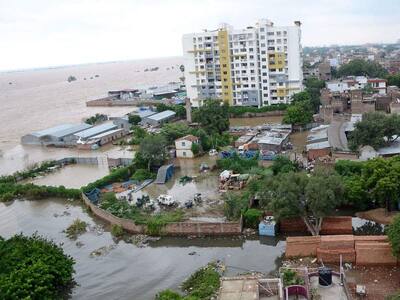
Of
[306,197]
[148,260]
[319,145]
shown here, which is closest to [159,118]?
[319,145]

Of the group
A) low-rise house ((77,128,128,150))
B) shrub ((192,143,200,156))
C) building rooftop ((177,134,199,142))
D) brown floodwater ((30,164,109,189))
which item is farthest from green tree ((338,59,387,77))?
brown floodwater ((30,164,109,189))

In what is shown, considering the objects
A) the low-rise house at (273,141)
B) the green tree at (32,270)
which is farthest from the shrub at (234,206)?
the low-rise house at (273,141)

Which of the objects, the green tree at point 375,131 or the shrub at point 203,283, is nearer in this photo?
the shrub at point 203,283

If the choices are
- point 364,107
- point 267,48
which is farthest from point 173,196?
point 267,48

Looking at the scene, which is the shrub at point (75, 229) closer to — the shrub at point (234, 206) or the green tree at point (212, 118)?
the shrub at point (234, 206)

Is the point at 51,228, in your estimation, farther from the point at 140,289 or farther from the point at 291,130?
the point at 291,130

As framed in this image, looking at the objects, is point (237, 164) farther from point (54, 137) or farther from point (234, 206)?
point (54, 137)
